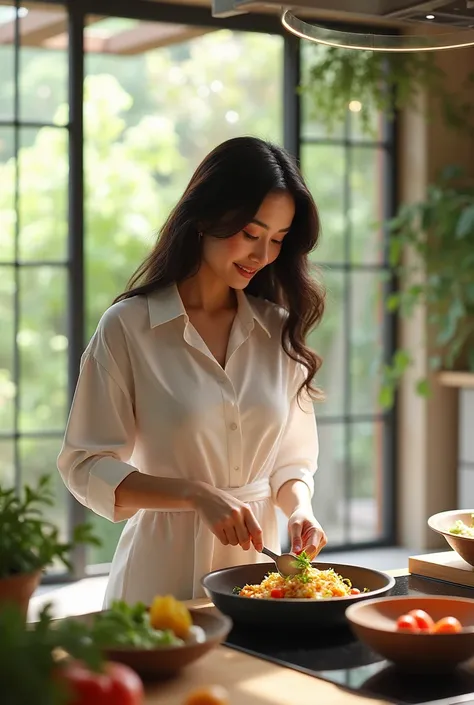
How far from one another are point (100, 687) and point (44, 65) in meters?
4.63

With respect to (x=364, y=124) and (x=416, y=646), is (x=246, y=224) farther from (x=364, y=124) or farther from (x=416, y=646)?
(x=364, y=124)

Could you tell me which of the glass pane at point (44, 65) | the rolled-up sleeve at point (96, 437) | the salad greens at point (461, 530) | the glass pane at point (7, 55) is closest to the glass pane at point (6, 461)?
the glass pane at point (44, 65)

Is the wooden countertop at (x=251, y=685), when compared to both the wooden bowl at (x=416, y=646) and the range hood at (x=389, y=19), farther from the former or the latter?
the range hood at (x=389, y=19)

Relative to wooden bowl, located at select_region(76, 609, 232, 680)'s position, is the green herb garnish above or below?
above

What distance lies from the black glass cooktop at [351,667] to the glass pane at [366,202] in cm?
455

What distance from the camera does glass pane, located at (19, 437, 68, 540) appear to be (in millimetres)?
A: 5645

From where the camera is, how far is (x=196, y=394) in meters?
2.64

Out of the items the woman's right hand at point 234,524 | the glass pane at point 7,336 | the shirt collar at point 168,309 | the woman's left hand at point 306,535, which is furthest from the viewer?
the glass pane at point 7,336

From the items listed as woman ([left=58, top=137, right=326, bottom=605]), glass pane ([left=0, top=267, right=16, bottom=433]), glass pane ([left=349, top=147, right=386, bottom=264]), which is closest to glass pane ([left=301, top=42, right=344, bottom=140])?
glass pane ([left=349, top=147, right=386, bottom=264])

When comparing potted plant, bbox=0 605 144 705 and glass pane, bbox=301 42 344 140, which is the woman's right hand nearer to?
potted plant, bbox=0 605 144 705

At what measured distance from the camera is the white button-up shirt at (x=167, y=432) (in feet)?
8.36

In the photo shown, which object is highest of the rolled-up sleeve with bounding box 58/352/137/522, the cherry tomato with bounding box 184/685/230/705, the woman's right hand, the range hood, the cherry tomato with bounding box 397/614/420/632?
the range hood

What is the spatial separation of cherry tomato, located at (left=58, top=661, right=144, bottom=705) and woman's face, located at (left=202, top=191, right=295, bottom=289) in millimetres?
1484

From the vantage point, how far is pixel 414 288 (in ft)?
20.2
